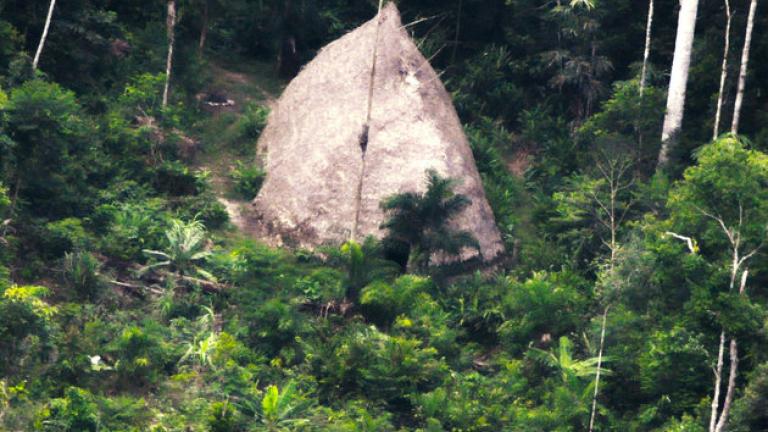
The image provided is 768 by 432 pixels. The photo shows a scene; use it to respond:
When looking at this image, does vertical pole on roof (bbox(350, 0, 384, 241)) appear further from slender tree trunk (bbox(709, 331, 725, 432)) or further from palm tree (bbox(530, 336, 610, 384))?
slender tree trunk (bbox(709, 331, 725, 432))

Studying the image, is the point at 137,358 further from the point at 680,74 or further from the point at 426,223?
the point at 680,74

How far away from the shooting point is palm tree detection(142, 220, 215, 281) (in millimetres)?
24625

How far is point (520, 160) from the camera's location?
103ft

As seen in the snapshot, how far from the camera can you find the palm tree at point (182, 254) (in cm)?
2462

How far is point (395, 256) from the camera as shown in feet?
84.3

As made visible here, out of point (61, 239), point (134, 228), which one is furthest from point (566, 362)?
point (61, 239)

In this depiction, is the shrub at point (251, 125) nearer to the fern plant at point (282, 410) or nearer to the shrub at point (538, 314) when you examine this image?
the shrub at point (538, 314)

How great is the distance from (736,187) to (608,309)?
366 centimetres

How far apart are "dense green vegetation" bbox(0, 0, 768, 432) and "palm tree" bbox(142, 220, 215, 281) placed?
5 centimetres

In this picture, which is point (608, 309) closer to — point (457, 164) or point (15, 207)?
point (457, 164)

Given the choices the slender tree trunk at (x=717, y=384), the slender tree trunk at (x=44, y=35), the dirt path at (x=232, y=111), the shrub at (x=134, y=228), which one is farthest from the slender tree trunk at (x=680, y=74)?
the slender tree trunk at (x=44, y=35)

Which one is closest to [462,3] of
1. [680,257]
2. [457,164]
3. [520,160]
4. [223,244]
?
[520,160]

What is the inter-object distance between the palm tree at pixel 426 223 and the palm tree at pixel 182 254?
11.6ft

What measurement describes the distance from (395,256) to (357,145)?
2908 millimetres
